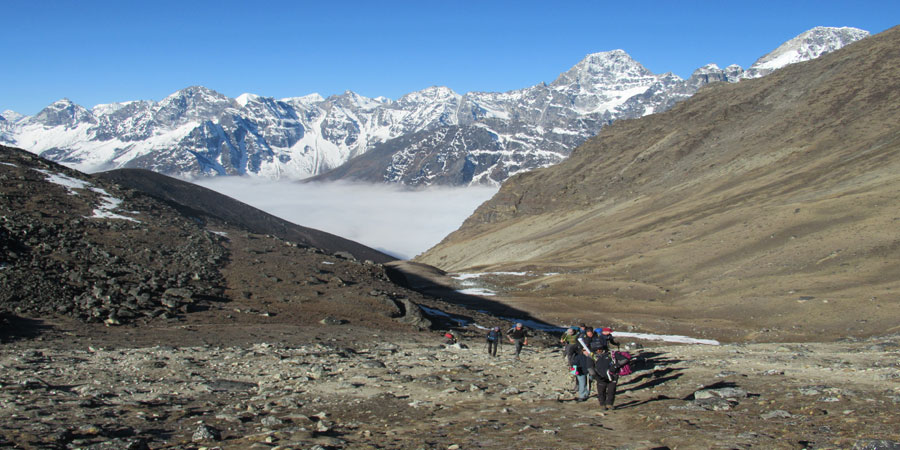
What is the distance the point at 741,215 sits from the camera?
77250 millimetres

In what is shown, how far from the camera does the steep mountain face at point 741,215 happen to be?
48812mm

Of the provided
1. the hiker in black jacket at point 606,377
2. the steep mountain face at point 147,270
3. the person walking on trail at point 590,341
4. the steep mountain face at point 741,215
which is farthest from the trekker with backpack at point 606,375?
the steep mountain face at point 741,215

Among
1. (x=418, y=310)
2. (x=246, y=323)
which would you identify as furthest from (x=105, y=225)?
(x=418, y=310)

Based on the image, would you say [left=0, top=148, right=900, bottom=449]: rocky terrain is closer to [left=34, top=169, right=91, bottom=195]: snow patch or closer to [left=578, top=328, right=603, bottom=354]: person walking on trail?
[left=578, top=328, right=603, bottom=354]: person walking on trail

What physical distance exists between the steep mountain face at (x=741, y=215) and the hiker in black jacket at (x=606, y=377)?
28.9 m

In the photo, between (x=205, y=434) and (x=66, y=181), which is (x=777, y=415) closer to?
(x=205, y=434)

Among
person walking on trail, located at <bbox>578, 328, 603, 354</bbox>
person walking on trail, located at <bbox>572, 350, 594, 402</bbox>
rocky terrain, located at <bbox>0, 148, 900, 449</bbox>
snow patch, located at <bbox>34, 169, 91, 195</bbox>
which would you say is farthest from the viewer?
snow patch, located at <bbox>34, 169, 91, 195</bbox>

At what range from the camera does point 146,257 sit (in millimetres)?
36031

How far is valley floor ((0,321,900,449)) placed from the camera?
12.1 metres

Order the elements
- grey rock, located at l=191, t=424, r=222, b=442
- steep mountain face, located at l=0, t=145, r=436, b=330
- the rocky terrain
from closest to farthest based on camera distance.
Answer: grey rock, located at l=191, t=424, r=222, b=442, the rocky terrain, steep mountain face, located at l=0, t=145, r=436, b=330

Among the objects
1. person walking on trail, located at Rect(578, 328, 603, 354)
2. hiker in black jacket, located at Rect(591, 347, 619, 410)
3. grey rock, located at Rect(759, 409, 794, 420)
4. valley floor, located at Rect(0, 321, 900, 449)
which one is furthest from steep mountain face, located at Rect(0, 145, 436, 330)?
grey rock, located at Rect(759, 409, 794, 420)

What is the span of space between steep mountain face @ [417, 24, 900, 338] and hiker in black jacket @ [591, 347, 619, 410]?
94.9 feet

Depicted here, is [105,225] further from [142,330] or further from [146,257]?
[142,330]

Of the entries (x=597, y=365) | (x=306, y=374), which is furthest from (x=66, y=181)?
(x=597, y=365)
